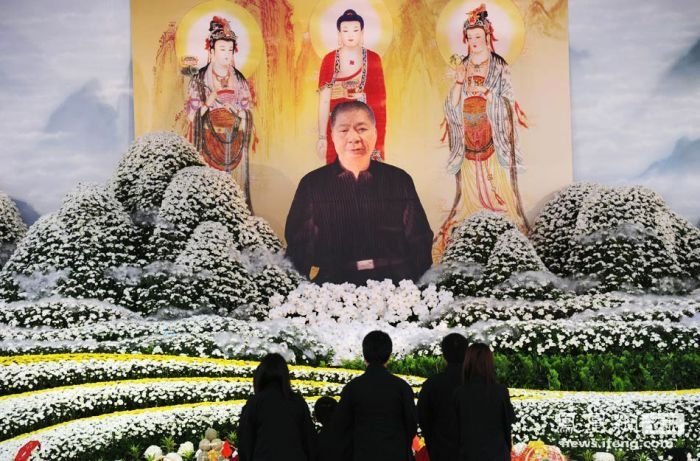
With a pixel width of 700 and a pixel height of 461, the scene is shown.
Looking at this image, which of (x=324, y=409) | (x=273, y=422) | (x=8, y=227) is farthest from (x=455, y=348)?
(x=8, y=227)

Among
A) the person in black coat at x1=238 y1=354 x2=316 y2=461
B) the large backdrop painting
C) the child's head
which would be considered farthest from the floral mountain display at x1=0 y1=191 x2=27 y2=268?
the person in black coat at x1=238 y1=354 x2=316 y2=461

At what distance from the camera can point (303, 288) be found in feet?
28.3

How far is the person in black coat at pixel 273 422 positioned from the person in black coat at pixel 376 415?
0.81 ft

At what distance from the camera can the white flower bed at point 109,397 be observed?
7.68 m

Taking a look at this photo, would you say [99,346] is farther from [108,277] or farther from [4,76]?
[4,76]

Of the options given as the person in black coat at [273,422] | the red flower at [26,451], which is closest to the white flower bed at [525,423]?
the red flower at [26,451]

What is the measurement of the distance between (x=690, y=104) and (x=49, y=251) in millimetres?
6745

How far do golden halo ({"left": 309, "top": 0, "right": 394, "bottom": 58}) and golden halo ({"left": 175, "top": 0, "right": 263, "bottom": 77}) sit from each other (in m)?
0.62

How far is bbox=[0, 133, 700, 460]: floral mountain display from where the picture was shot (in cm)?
763

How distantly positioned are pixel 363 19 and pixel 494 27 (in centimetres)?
139

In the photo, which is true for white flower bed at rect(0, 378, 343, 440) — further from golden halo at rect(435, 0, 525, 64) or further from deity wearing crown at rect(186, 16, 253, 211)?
golden halo at rect(435, 0, 525, 64)

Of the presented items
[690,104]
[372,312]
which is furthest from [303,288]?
[690,104]

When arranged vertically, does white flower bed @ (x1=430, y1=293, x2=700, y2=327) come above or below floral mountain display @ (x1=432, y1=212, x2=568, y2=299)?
below

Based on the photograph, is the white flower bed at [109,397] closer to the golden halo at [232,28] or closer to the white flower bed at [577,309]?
the white flower bed at [577,309]
